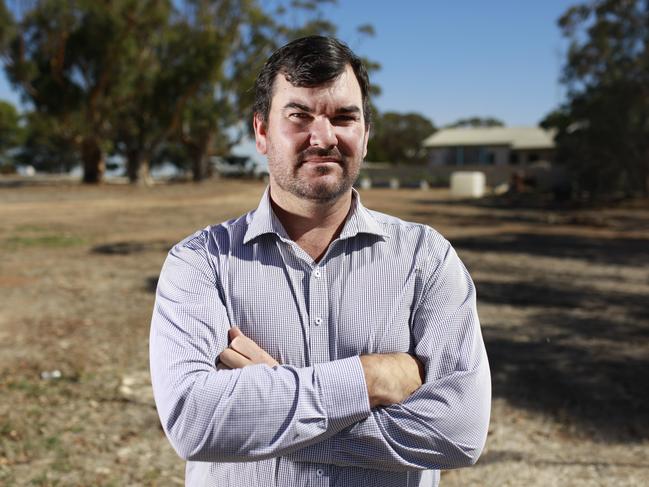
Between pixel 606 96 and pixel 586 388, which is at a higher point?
pixel 606 96

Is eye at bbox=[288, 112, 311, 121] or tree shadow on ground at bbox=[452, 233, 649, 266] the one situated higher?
eye at bbox=[288, 112, 311, 121]

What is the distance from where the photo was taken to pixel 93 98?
40.3 metres

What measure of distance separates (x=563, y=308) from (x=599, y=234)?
11.8 metres

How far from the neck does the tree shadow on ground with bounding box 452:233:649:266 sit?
1365 cm

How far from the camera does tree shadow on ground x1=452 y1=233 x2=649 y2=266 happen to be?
1538 cm

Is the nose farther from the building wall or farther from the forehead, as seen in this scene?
the building wall

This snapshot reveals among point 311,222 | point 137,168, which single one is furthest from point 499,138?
point 311,222

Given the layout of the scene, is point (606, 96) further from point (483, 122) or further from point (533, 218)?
point (483, 122)

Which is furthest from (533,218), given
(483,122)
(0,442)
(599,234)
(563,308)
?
(483,122)

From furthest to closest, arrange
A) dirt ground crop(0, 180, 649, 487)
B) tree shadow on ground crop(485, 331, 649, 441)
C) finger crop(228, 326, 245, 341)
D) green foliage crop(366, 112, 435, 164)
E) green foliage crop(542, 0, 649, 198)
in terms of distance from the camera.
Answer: green foliage crop(366, 112, 435, 164) < green foliage crop(542, 0, 649, 198) < tree shadow on ground crop(485, 331, 649, 441) < dirt ground crop(0, 180, 649, 487) < finger crop(228, 326, 245, 341)

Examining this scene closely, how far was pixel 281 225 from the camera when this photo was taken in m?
2.19

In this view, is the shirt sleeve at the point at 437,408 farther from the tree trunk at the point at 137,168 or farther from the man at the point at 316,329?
the tree trunk at the point at 137,168

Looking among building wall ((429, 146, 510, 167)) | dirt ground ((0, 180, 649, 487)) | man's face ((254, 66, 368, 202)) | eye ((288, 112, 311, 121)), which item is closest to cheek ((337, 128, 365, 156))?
man's face ((254, 66, 368, 202))

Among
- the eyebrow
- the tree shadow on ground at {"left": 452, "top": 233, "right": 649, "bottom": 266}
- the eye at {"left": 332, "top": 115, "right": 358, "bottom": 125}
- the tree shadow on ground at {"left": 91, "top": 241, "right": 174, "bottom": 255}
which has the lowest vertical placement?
the tree shadow on ground at {"left": 452, "top": 233, "right": 649, "bottom": 266}
